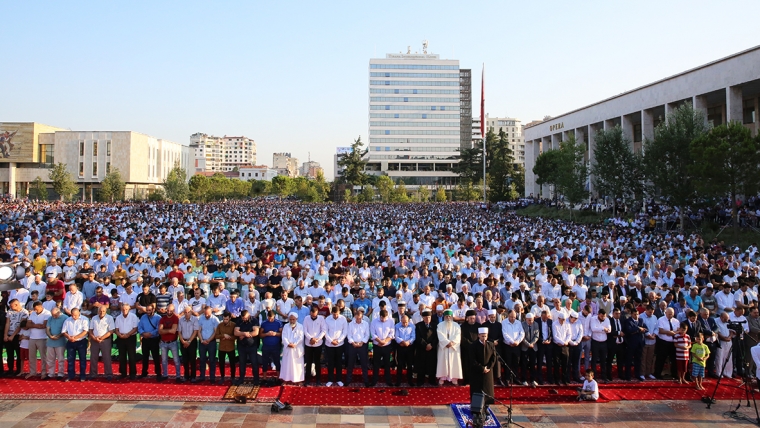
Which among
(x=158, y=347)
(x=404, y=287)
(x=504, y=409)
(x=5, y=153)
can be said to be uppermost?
(x=5, y=153)

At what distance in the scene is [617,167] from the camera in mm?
32969

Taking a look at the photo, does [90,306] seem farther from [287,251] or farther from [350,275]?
[287,251]

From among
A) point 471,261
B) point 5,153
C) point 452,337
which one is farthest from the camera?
point 5,153

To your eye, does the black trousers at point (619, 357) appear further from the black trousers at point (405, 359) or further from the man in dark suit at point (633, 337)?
the black trousers at point (405, 359)

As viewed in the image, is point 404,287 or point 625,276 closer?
point 404,287

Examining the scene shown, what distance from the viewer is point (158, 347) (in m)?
8.57

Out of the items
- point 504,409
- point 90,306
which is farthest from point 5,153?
point 504,409

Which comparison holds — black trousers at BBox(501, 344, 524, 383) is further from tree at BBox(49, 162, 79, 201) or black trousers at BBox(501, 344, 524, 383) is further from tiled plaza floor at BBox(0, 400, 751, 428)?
tree at BBox(49, 162, 79, 201)

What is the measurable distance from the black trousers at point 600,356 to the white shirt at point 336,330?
139 inches

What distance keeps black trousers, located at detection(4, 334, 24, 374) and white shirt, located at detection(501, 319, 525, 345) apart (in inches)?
283

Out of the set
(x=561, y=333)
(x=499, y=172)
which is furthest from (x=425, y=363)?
(x=499, y=172)

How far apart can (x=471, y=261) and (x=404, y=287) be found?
435 cm

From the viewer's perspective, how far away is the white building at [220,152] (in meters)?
175

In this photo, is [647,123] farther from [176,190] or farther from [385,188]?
[176,190]
